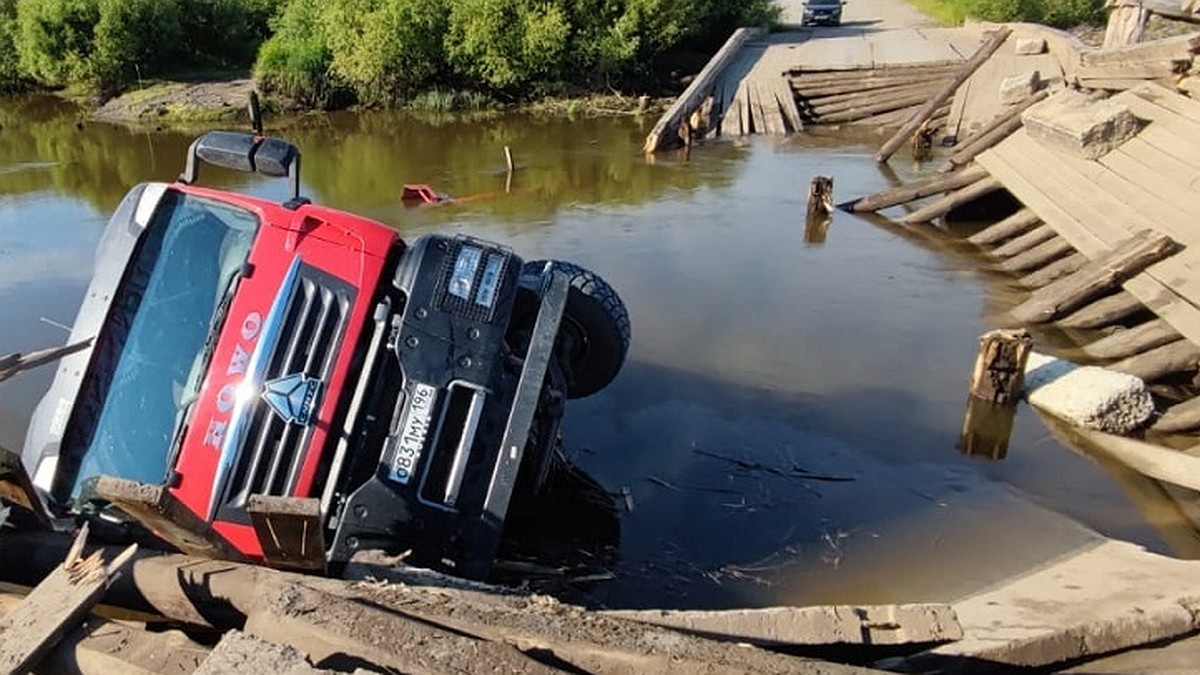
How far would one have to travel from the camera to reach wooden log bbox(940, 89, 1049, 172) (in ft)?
38.9

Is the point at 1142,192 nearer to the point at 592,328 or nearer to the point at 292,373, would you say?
the point at 592,328

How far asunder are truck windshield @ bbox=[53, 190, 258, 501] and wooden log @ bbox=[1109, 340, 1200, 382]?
5884 millimetres

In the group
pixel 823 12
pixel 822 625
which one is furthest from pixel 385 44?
pixel 822 625

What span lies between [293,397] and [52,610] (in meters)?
1.10

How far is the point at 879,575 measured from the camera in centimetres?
500

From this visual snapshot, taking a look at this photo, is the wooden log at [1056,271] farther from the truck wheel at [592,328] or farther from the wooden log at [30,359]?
the wooden log at [30,359]

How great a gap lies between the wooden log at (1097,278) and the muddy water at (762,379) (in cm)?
45

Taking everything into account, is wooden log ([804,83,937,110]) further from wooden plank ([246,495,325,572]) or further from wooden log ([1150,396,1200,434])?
wooden plank ([246,495,325,572])

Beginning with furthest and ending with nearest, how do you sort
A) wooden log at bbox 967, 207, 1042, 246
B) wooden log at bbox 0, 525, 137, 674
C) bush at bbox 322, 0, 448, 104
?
1. bush at bbox 322, 0, 448, 104
2. wooden log at bbox 967, 207, 1042, 246
3. wooden log at bbox 0, 525, 137, 674

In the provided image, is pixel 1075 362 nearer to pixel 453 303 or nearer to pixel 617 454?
pixel 617 454

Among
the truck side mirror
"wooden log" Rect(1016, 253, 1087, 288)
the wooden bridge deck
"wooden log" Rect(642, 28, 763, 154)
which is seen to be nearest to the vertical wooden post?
the wooden bridge deck

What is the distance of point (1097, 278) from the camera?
7.61 metres

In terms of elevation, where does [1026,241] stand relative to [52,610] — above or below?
above

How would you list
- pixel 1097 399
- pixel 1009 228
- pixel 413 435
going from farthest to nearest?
pixel 1009 228
pixel 1097 399
pixel 413 435
